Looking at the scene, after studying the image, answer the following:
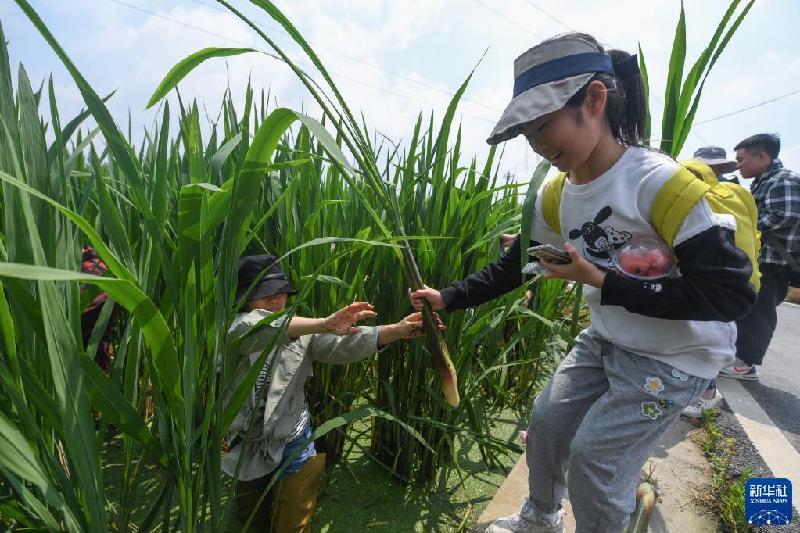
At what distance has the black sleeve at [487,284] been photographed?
1.02 m

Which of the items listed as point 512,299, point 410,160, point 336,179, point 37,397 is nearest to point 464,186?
point 410,160

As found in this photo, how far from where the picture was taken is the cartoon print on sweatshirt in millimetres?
833

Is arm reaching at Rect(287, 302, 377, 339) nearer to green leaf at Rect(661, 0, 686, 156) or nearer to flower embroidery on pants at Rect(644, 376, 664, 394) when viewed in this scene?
flower embroidery on pants at Rect(644, 376, 664, 394)

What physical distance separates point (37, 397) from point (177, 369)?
0.12 m

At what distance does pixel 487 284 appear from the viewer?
3.41 feet

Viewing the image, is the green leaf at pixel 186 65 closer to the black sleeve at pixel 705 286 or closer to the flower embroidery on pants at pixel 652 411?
the black sleeve at pixel 705 286

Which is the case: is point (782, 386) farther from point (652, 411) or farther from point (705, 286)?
point (705, 286)

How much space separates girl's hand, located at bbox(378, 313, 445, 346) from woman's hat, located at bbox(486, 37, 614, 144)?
1.31 ft

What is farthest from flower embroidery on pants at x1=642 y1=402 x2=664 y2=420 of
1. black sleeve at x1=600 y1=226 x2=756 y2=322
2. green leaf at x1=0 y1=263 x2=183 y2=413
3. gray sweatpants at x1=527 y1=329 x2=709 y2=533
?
green leaf at x1=0 y1=263 x2=183 y2=413

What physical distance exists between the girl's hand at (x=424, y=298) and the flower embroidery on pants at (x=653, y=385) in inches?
16.0

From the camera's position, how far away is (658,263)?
0.79m

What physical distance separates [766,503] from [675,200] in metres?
0.91

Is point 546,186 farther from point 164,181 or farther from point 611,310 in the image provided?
point 164,181

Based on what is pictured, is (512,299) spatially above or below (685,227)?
below
